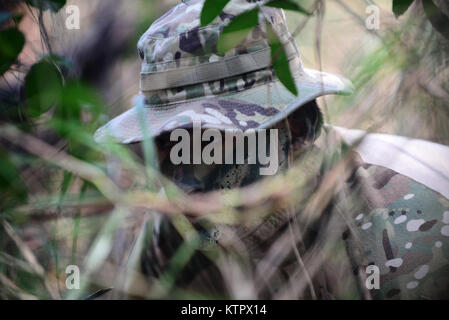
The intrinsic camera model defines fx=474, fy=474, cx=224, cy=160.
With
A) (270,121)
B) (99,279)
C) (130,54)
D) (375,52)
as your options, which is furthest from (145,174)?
(375,52)

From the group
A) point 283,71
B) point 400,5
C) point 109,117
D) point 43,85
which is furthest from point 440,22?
point 109,117

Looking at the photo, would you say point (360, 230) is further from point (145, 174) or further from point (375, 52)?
point (145, 174)

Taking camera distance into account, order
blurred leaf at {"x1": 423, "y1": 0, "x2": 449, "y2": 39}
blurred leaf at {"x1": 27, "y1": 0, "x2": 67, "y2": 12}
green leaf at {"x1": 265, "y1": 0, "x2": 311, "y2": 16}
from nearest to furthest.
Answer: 1. green leaf at {"x1": 265, "y1": 0, "x2": 311, "y2": 16}
2. blurred leaf at {"x1": 27, "y1": 0, "x2": 67, "y2": 12}
3. blurred leaf at {"x1": 423, "y1": 0, "x2": 449, "y2": 39}

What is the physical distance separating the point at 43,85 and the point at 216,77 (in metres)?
0.38

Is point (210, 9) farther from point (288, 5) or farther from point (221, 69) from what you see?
point (221, 69)

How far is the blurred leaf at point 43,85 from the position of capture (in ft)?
2.04

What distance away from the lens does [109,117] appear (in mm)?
1469

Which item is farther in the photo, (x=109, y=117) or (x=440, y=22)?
(x=109, y=117)

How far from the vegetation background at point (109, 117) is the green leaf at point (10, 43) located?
0.45m

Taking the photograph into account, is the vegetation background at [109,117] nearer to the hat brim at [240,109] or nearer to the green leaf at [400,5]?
the hat brim at [240,109]

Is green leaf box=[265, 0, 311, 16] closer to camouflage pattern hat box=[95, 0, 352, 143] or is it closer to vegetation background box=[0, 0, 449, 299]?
camouflage pattern hat box=[95, 0, 352, 143]

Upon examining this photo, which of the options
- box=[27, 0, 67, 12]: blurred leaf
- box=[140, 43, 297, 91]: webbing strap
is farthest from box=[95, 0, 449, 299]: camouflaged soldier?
box=[27, 0, 67, 12]: blurred leaf

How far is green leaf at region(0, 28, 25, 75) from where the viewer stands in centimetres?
52
